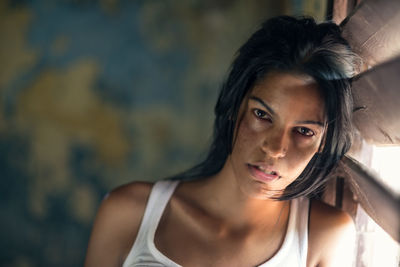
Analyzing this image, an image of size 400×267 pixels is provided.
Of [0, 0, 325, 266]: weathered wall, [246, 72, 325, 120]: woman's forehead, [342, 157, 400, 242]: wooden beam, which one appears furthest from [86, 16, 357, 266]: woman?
[0, 0, 325, 266]: weathered wall

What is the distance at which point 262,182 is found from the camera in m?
0.96

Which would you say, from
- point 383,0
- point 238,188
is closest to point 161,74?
point 238,188

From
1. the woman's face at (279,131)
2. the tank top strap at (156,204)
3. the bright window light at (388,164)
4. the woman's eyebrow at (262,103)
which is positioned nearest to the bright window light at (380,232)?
the bright window light at (388,164)

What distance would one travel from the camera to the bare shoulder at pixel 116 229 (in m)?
1.14

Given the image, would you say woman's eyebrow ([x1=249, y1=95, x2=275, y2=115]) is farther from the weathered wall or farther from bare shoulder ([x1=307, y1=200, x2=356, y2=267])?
the weathered wall

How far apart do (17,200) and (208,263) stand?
5.34ft

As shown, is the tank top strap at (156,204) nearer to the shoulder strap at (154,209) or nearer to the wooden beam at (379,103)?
the shoulder strap at (154,209)

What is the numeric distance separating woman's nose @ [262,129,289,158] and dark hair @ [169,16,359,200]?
0.33 feet

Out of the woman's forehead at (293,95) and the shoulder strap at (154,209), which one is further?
the shoulder strap at (154,209)

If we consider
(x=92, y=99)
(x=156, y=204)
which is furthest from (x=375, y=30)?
(x=92, y=99)

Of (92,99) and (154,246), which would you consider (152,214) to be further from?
(92,99)

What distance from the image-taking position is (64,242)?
2428 mm

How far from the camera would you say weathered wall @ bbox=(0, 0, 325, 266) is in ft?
7.44

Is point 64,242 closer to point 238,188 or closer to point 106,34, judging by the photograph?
point 106,34
